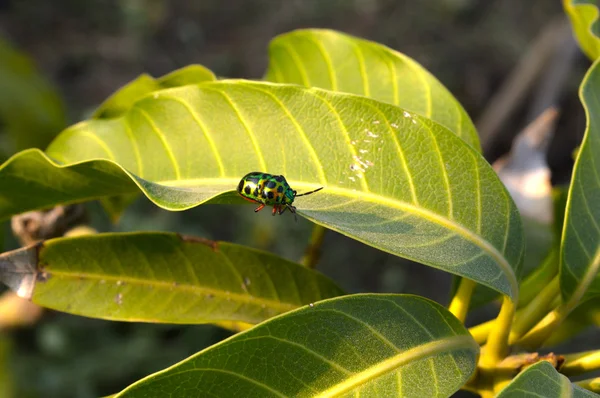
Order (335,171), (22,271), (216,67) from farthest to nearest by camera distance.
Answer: (216,67)
(22,271)
(335,171)

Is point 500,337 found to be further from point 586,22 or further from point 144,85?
point 144,85

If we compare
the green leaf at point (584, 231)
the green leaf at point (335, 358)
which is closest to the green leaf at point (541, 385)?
the green leaf at point (335, 358)

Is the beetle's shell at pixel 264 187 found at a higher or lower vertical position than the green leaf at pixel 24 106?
higher

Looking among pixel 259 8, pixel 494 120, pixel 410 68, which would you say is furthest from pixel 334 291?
pixel 259 8

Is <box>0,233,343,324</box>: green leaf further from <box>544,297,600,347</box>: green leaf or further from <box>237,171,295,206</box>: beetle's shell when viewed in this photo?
<box>544,297,600,347</box>: green leaf

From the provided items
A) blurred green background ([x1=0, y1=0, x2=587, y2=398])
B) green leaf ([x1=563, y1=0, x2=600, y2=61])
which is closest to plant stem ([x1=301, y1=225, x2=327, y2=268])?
green leaf ([x1=563, y1=0, x2=600, y2=61])

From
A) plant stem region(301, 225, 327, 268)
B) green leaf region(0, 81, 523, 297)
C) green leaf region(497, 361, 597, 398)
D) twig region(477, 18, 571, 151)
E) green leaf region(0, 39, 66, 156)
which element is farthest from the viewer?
twig region(477, 18, 571, 151)

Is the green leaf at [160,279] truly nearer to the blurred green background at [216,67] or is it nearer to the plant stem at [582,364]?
the plant stem at [582,364]

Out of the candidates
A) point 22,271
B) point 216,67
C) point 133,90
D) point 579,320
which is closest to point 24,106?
point 133,90
